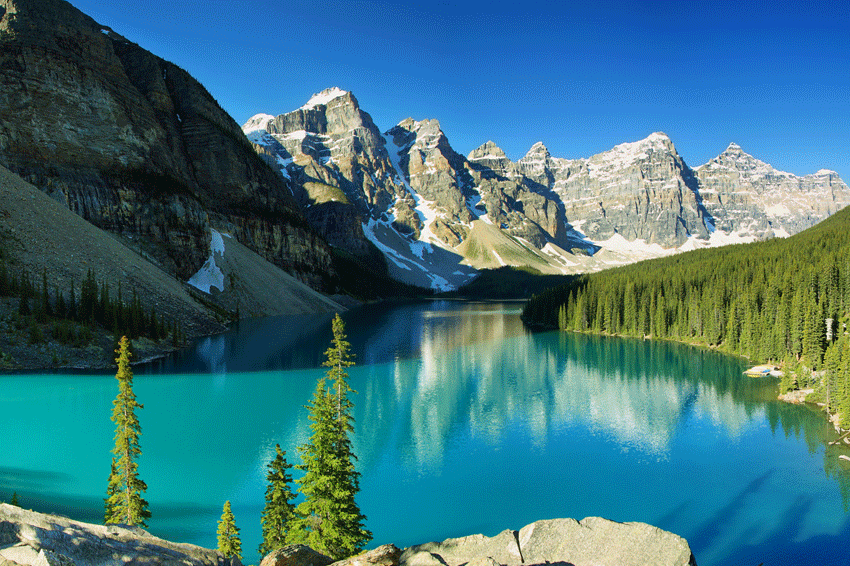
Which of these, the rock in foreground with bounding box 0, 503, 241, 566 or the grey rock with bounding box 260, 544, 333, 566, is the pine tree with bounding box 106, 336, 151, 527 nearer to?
the rock in foreground with bounding box 0, 503, 241, 566

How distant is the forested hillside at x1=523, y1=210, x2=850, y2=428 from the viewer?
127ft

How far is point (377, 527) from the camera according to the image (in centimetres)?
1773

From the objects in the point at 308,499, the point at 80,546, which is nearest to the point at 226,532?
the point at 308,499

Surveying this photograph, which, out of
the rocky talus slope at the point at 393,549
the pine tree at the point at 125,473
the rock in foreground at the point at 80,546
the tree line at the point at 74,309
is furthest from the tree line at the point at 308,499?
the tree line at the point at 74,309

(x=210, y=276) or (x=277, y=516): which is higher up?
(x=210, y=276)

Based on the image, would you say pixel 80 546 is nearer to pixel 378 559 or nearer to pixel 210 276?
pixel 378 559

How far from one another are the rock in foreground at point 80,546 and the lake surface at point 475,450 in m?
8.82

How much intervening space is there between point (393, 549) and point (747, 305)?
6117 centimetres

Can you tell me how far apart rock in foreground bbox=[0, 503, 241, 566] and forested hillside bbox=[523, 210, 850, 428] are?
33277 mm

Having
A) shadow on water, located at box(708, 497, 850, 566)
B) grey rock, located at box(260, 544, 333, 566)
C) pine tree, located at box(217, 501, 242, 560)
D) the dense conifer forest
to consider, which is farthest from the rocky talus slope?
the dense conifer forest

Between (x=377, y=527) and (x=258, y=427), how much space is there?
44.0 ft

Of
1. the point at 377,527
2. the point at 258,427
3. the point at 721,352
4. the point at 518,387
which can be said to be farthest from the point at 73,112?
the point at 721,352

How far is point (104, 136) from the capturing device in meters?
86.3

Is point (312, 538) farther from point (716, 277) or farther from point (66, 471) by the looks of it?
point (716, 277)
